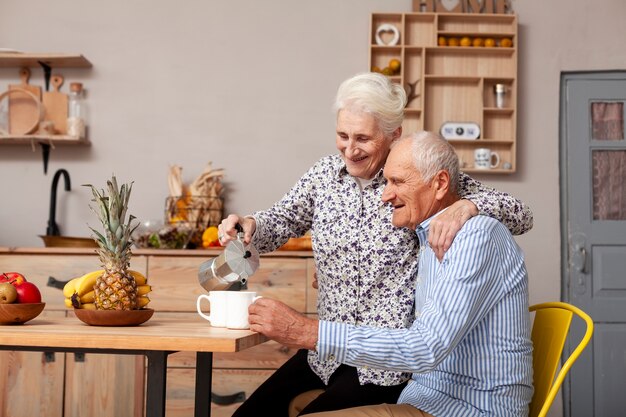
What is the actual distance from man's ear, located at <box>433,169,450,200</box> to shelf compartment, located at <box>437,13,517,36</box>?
2532 mm

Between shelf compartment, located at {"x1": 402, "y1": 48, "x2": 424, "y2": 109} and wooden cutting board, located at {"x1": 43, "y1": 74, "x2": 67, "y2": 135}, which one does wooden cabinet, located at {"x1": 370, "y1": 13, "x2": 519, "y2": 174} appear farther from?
wooden cutting board, located at {"x1": 43, "y1": 74, "x2": 67, "y2": 135}

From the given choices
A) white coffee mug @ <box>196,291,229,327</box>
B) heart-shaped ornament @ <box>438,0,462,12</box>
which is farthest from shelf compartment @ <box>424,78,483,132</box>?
white coffee mug @ <box>196,291,229,327</box>

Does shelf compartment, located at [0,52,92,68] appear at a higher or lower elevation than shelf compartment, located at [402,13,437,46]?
lower

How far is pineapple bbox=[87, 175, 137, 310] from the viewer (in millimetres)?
1767

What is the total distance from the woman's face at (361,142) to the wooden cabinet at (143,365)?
4.59ft

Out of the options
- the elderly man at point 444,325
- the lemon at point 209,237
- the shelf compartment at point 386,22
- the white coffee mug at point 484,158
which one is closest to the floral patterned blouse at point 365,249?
the elderly man at point 444,325

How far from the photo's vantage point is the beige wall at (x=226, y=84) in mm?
4180

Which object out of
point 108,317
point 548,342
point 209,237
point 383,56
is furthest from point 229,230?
point 383,56

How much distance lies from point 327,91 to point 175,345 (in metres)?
2.85

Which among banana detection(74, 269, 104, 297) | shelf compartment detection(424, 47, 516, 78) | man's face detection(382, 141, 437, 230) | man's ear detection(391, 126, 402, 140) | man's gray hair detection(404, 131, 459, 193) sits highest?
shelf compartment detection(424, 47, 516, 78)

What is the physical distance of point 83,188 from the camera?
13.8ft

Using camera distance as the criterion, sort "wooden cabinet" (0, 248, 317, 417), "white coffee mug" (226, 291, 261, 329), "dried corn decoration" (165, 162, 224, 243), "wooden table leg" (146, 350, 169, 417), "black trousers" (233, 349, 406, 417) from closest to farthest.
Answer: "wooden table leg" (146, 350, 169, 417)
"white coffee mug" (226, 291, 261, 329)
"black trousers" (233, 349, 406, 417)
"wooden cabinet" (0, 248, 317, 417)
"dried corn decoration" (165, 162, 224, 243)

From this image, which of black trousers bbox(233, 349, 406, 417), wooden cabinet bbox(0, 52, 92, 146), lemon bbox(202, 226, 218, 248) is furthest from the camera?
wooden cabinet bbox(0, 52, 92, 146)

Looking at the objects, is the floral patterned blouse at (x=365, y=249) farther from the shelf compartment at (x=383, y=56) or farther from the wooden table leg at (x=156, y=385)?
the shelf compartment at (x=383, y=56)
